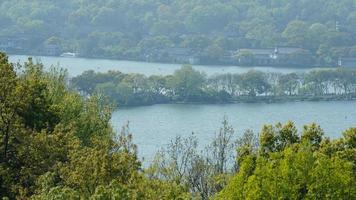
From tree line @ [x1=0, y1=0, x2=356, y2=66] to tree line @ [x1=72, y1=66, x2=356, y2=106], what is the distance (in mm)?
7561

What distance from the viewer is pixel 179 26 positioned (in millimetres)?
48094

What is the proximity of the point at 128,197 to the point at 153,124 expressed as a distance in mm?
20311

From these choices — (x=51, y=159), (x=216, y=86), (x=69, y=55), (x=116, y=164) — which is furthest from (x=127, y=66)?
(x=116, y=164)

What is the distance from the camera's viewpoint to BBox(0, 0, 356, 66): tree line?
42906 mm

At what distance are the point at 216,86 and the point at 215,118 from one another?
469cm

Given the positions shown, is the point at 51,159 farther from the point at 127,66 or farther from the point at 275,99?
the point at 127,66

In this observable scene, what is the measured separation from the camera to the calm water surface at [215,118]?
24453 mm

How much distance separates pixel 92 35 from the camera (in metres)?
44.6

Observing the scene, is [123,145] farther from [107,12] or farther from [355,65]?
[107,12]

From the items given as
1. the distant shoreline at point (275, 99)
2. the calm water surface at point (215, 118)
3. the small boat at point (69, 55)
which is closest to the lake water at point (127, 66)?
the small boat at point (69, 55)

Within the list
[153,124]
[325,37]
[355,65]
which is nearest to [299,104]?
[153,124]

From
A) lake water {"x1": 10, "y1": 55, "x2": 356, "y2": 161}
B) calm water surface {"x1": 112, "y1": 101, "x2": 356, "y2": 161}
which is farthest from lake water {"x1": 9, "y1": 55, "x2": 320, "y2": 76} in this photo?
calm water surface {"x1": 112, "y1": 101, "x2": 356, "y2": 161}

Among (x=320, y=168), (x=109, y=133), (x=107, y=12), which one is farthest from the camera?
(x=107, y=12)

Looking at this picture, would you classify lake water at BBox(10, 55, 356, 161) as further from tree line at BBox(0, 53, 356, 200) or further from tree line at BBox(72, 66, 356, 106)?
tree line at BBox(0, 53, 356, 200)
